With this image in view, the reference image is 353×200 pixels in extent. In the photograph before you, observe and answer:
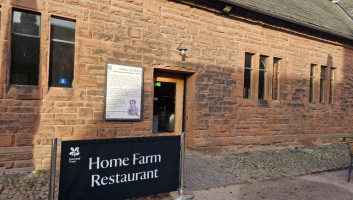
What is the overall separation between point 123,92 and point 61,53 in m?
1.62

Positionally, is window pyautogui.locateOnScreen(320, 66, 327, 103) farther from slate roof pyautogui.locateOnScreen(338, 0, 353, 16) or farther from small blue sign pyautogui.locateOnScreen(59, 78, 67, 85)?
small blue sign pyautogui.locateOnScreen(59, 78, 67, 85)

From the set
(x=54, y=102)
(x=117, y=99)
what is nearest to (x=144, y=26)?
(x=117, y=99)

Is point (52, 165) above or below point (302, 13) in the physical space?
below

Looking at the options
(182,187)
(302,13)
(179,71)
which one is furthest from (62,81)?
(302,13)

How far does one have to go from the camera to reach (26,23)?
546 cm

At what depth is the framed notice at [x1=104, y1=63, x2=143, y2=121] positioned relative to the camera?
6.16 m

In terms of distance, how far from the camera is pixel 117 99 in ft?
20.5

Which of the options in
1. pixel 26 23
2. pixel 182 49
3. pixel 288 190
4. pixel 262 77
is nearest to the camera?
pixel 288 190

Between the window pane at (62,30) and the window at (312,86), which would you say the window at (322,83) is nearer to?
the window at (312,86)

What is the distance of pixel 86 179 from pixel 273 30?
809cm

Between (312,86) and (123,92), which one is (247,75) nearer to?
(312,86)

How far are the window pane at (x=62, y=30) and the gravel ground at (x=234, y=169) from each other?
290 centimetres

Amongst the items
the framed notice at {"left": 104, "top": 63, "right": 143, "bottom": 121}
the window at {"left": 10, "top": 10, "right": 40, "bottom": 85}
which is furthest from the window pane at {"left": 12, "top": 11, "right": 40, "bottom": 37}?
the framed notice at {"left": 104, "top": 63, "right": 143, "bottom": 121}

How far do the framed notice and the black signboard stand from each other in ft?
8.80
